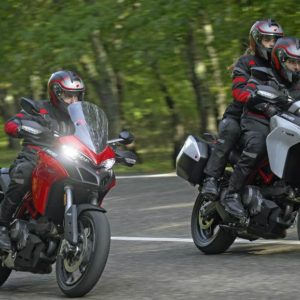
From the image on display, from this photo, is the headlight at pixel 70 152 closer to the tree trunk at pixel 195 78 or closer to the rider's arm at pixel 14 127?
the rider's arm at pixel 14 127

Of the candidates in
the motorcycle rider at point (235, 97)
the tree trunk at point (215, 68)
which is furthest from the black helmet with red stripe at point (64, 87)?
the tree trunk at point (215, 68)

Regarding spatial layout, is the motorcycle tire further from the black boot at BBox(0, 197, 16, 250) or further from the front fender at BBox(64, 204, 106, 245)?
the front fender at BBox(64, 204, 106, 245)

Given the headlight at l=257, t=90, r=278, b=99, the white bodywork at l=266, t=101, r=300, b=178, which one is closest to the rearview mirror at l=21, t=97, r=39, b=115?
the headlight at l=257, t=90, r=278, b=99

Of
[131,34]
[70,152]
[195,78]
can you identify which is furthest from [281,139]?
[195,78]

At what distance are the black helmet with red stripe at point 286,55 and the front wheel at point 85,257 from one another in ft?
8.01

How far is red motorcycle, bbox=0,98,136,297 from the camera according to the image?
7.06m

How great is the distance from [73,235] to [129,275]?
50.8 inches

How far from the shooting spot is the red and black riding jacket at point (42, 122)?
7.48m

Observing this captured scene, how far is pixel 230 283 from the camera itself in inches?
297

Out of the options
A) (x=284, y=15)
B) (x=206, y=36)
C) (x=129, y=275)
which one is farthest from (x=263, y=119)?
(x=206, y=36)

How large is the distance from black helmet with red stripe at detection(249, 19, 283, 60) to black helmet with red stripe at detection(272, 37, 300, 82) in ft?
0.82

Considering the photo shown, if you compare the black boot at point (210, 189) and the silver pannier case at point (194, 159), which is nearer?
the black boot at point (210, 189)

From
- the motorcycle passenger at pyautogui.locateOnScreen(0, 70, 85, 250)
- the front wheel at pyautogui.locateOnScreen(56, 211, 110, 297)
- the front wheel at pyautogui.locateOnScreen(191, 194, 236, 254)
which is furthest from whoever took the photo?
the front wheel at pyautogui.locateOnScreen(191, 194, 236, 254)

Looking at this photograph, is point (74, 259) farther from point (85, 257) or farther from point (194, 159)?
point (194, 159)
